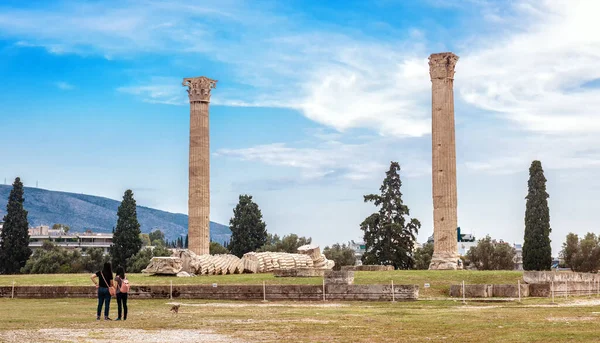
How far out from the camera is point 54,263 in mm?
77938

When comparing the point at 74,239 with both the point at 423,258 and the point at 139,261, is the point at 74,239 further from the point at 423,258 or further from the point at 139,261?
the point at 423,258

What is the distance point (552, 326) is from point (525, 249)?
4263cm

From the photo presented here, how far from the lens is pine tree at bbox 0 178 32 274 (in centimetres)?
7350

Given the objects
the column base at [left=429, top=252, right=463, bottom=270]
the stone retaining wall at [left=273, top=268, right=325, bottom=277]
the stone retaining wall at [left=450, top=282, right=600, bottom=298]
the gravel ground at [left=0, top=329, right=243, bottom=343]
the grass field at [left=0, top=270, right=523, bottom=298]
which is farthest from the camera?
the column base at [left=429, top=252, right=463, bottom=270]

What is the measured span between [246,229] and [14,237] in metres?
20.5

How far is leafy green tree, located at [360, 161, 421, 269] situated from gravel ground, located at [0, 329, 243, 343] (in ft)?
144

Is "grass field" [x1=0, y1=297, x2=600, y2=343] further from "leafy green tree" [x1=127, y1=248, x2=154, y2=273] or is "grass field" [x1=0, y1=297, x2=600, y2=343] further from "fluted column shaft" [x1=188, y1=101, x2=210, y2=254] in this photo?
"leafy green tree" [x1=127, y1=248, x2=154, y2=273]

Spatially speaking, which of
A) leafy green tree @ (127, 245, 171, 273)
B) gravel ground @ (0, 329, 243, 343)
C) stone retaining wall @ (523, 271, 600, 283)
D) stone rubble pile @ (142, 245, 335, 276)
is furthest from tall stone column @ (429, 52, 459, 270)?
leafy green tree @ (127, 245, 171, 273)

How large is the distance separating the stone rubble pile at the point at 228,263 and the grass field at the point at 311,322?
12.8 metres

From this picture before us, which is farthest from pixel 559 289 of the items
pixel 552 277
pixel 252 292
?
pixel 252 292

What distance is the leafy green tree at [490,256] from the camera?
72688 millimetres

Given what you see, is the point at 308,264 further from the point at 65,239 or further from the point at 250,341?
the point at 65,239

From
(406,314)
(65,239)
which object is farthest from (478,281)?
(65,239)

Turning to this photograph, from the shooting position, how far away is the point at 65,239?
170875mm
